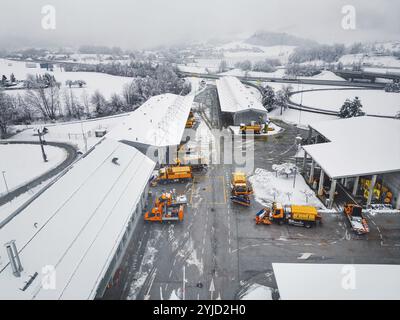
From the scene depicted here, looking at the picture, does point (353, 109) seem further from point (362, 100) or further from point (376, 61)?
point (376, 61)

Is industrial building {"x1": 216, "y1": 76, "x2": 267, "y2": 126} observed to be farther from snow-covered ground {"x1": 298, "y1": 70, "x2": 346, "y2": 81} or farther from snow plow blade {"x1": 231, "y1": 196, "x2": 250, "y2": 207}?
snow-covered ground {"x1": 298, "y1": 70, "x2": 346, "y2": 81}

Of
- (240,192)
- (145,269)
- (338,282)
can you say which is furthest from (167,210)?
(338,282)

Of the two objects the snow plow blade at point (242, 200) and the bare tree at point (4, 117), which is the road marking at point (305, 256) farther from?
the bare tree at point (4, 117)

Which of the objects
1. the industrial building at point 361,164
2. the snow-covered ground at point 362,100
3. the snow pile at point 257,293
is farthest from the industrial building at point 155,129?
the snow-covered ground at point 362,100

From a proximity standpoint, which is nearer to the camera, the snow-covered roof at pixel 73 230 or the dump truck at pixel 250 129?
the snow-covered roof at pixel 73 230

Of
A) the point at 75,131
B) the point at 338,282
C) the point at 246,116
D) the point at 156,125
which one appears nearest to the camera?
the point at 338,282
